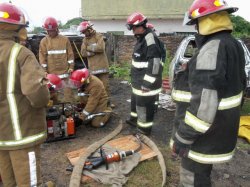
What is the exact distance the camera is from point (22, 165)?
266 centimetres

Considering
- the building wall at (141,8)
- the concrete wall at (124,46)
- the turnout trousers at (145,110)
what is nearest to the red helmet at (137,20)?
the turnout trousers at (145,110)

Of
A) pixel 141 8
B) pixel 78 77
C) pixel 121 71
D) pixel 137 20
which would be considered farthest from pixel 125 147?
pixel 141 8

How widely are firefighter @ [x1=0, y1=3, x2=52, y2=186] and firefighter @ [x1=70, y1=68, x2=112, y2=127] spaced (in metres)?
2.22

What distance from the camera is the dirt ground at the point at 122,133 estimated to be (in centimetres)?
382

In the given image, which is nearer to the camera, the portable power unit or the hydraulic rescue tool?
the hydraulic rescue tool

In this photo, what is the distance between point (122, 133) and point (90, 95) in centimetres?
95

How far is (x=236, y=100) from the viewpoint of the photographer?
7.49 ft

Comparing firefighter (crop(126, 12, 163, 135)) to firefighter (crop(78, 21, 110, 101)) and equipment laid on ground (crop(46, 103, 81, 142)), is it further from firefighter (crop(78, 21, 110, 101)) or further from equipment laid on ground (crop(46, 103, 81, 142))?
firefighter (crop(78, 21, 110, 101))

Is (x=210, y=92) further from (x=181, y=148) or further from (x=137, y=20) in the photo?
(x=137, y=20)

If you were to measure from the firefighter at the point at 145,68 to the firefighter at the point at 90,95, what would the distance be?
72cm

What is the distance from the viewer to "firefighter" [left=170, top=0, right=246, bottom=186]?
206cm

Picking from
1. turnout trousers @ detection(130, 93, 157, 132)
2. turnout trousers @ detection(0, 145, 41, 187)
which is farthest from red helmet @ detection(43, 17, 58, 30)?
turnout trousers @ detection(0, 145, 41, 187)

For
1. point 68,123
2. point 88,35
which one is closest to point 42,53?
point 88,35

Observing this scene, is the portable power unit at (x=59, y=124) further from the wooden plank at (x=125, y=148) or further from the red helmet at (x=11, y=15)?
the red helmet at (x=11, y=15)
